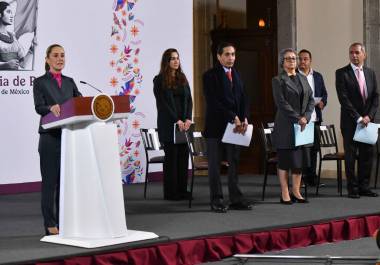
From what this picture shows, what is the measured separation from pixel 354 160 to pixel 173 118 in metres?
1.71

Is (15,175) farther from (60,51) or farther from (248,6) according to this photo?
(248,6)

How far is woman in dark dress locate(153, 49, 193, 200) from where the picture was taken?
7414 mm

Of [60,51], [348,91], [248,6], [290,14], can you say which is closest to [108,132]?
[60,51]

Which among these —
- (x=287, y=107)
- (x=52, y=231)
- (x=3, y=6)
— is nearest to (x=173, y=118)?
(x=287, y=107)

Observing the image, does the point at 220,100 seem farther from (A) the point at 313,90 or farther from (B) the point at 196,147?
(A) the point at 313,90

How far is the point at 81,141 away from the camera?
507 cm

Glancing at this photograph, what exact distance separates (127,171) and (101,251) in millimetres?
4531

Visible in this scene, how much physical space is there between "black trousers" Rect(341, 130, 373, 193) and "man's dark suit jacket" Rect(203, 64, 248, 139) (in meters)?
1.35

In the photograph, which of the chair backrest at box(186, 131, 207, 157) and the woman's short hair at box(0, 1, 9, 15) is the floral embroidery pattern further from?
the chair backrest at box(186, 131, 207, 157)

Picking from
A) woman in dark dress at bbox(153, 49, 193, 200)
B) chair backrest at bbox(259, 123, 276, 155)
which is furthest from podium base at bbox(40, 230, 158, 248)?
chair backrest at bbox(259, 123, 276, 155)

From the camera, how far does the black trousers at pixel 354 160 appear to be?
758cm

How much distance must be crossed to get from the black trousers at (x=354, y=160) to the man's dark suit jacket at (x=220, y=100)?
135 centimetres

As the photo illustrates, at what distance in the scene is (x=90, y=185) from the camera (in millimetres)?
5047

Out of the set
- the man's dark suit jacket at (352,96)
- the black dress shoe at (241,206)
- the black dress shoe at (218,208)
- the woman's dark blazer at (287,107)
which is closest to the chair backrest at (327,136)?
the man's dark suit jacket at (352,96)
